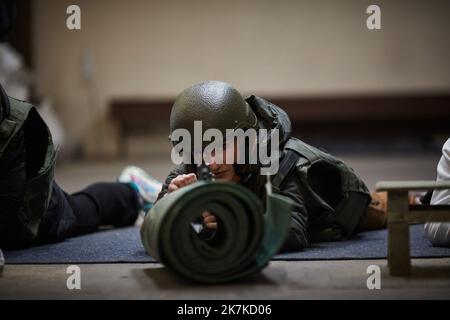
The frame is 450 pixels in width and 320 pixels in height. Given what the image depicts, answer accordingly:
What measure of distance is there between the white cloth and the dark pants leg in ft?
4.90

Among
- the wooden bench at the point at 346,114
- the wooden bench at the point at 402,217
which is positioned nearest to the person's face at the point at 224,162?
the wooden bench at the point at 402,217

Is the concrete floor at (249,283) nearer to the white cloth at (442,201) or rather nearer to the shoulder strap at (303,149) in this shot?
the white cloth at (442,201)

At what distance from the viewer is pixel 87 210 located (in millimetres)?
2840

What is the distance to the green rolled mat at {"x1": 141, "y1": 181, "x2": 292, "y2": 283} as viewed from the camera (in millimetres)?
1635

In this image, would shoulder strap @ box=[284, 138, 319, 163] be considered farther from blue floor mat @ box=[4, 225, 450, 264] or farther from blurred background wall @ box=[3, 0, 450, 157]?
blurred background wall @ box=[3, 0, 450, 157]

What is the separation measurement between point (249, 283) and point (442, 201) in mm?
875

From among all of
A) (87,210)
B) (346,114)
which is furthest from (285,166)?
(346,114)

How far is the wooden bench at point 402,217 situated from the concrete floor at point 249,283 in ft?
0.16

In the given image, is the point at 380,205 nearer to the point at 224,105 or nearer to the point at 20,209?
the point at 224,105

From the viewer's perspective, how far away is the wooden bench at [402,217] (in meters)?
1.78

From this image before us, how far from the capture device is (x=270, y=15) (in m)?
8.45

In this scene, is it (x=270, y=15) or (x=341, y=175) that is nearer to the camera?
(x=341, y=175)
